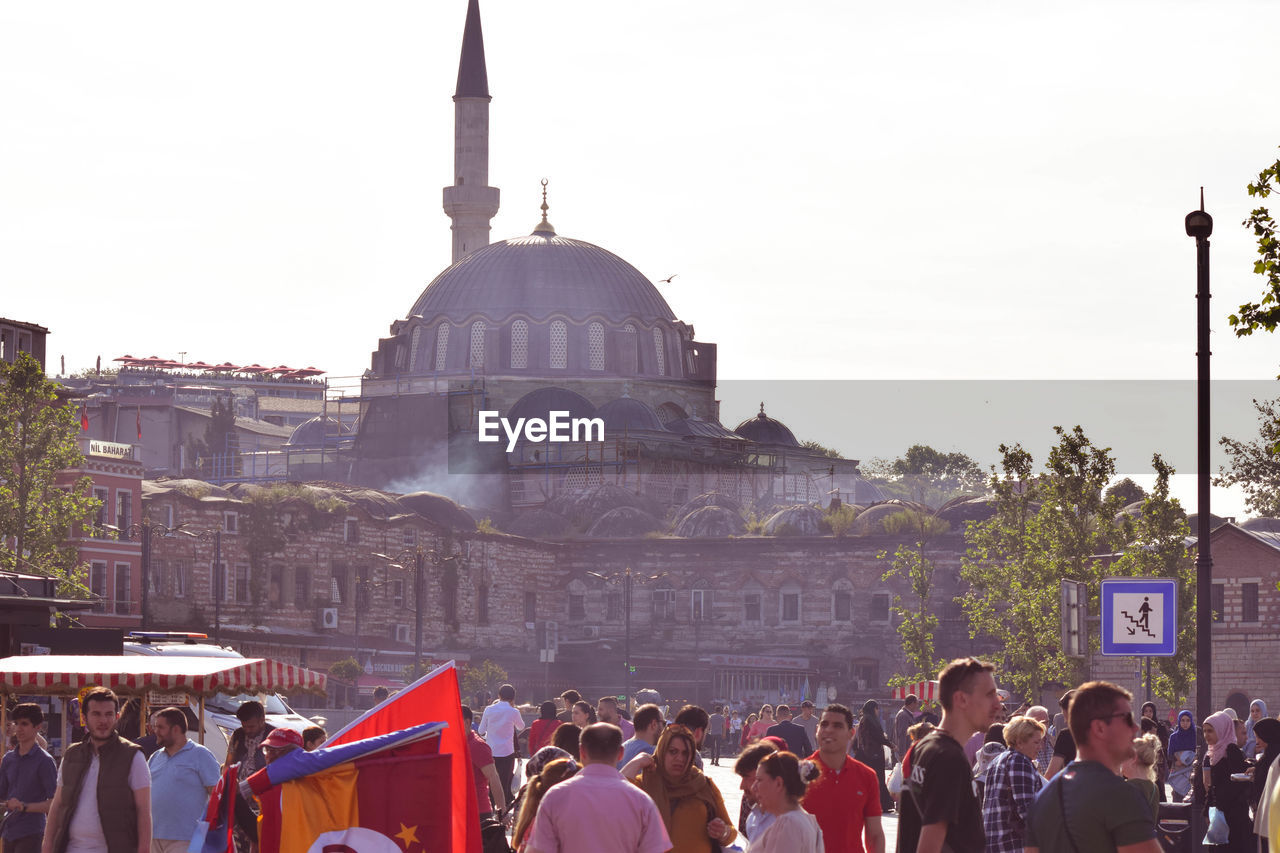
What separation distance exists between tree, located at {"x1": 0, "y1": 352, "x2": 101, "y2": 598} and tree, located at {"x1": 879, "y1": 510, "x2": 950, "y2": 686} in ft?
64.9

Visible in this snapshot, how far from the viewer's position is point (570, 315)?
8494cm

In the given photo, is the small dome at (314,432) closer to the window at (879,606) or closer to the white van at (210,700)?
the window at (879,606)

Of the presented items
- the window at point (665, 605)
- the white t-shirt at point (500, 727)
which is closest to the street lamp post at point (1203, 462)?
the white t-shirt at point (500, 727)

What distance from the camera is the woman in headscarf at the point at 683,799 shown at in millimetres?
8734

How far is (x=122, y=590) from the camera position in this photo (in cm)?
5350

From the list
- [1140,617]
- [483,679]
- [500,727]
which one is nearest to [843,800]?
[1140,617]

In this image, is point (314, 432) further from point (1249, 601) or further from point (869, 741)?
point (869, 741)

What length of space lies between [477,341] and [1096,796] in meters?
78.2

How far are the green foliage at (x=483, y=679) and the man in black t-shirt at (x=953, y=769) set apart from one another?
171 feet

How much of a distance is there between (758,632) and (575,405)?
46.7 feet

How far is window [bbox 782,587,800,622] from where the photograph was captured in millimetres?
71062

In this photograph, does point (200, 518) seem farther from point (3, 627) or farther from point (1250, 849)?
point (1250, 849)

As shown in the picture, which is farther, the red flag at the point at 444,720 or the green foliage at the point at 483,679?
the green foliage at the point at 483,679

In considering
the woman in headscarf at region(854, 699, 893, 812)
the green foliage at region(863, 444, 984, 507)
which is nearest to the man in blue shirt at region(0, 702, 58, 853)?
the woman in headscarf at region(854, 699, 893, 812)
